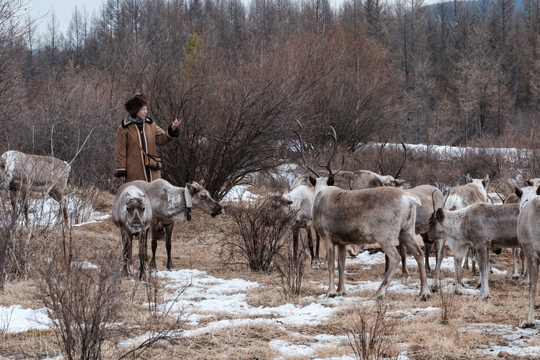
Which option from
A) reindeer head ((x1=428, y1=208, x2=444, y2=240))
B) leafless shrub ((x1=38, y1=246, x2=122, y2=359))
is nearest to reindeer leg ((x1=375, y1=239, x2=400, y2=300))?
reindeer head ((x1=428, y1=208, x2=444, y2=240))

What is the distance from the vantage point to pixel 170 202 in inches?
364

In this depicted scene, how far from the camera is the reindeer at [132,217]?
8.16 metres

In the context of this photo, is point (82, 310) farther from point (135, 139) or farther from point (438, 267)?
point (135, 139)

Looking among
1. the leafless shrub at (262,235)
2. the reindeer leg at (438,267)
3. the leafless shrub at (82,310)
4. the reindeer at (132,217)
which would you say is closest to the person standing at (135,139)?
the reindeer at (132,217)

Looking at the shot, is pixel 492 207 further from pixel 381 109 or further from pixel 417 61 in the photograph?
pixel 417 61

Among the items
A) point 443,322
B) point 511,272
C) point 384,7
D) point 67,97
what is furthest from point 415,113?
point 443,322

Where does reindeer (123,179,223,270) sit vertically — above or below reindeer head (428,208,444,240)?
above

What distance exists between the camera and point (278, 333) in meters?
5.67

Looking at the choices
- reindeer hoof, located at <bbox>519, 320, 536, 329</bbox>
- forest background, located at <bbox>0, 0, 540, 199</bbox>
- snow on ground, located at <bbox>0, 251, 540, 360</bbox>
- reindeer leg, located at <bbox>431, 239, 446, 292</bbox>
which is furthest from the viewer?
forest background, located at <bbox>0, 0, 540, 199</bbox>

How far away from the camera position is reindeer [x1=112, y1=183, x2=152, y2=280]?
8.16 metres

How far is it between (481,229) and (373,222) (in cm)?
129

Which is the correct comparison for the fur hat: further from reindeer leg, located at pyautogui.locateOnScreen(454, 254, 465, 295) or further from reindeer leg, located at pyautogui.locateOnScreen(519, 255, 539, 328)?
reindeer leg, located at pyautogui.locateOnScreen(519, 255, 539, 328)

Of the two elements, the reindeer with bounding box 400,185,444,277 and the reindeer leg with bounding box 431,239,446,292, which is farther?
the reindeer with bounding box 400,185,444,277

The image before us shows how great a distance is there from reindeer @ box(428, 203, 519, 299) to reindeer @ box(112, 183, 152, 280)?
383 cm
